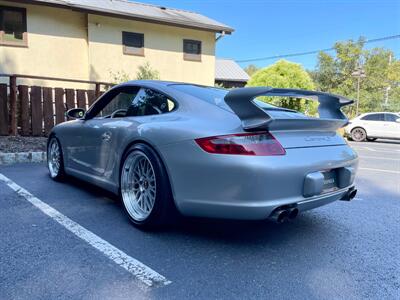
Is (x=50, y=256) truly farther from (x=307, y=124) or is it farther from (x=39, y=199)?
(x=307, y=124)

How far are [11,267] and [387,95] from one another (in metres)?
34.2

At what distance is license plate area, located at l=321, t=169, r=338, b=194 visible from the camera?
2.89 metres

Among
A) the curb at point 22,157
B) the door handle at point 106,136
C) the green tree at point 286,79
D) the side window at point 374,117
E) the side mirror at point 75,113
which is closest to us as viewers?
the door handle at point 106,136

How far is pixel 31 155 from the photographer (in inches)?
257

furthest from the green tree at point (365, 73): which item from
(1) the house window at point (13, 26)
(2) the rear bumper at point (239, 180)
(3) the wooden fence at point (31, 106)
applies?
(2) the rear bumper at point (239, 180)

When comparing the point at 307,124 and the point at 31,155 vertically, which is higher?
the point at 307,124

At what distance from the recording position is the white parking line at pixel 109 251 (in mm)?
2311

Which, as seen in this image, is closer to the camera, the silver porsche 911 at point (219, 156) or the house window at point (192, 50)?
the silver porsche 911 at point (219, 156)

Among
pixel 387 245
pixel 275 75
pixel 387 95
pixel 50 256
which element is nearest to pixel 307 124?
pixel 387 245

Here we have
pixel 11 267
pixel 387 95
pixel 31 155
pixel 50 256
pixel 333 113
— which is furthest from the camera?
pixel 387 95

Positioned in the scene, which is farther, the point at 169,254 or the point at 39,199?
the point at 39,199

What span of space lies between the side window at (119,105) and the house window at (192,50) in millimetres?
11936

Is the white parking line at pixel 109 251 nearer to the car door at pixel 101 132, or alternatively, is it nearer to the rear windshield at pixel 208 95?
the car door at pixel 101 132

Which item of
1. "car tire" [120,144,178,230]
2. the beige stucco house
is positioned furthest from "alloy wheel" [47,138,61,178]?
the beige stucco house
